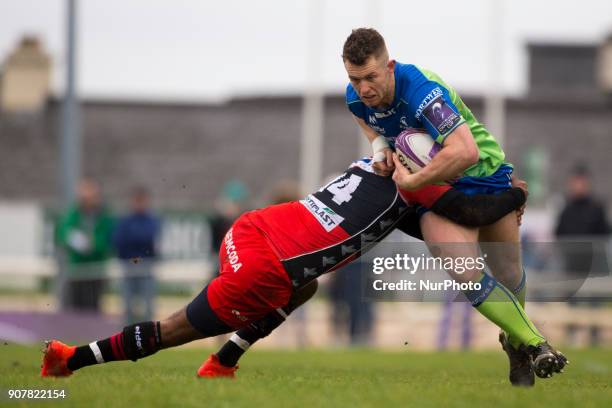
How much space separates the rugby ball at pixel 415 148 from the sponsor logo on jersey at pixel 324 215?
0.53 meters

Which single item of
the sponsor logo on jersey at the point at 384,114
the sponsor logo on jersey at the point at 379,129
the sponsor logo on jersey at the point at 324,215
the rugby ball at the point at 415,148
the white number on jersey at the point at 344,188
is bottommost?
the sponsor logo on jersey at the point at 324,215

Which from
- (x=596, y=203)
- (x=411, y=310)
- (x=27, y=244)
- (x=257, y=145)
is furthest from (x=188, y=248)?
(x=596, y=203)

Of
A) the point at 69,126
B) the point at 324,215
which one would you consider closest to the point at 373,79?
the point at 324,215

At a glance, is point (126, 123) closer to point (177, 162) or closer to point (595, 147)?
point (177, 162)

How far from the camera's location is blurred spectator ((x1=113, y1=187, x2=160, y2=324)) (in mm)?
16906

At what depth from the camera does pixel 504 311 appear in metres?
7.31

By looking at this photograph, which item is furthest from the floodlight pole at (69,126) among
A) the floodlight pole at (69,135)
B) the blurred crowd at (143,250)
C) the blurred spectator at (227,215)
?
the blurred spectator at (227,215)

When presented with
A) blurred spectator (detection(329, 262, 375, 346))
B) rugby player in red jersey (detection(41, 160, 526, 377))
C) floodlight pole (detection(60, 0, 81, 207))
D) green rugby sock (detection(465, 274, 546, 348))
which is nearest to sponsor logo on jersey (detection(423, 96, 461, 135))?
rugby player in red jersey (detection(41, 160, 526, 377))

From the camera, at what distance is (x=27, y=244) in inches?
1335

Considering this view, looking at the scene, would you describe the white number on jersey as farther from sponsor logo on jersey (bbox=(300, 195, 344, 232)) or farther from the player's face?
the player's face

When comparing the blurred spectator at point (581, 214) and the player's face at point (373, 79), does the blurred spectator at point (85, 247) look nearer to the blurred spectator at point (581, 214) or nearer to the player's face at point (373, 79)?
the blurred spectator at point (581, 214)

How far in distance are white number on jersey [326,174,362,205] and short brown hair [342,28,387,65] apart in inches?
30.0

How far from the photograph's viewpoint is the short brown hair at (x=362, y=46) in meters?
7.21

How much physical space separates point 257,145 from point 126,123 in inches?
180
